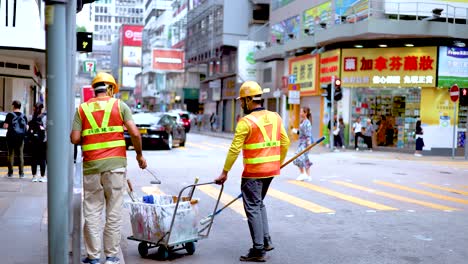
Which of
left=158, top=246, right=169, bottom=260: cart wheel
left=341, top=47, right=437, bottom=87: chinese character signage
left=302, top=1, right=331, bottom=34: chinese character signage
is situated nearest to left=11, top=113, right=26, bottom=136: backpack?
left=158, top=246, right=169, bottom=260: cart wheel

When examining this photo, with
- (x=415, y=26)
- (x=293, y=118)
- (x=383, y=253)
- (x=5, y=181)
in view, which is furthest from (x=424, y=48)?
(x=383, y=253)

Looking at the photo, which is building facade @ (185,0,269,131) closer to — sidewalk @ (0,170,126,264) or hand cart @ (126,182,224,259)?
sidewalk @ (0,170,126,264)

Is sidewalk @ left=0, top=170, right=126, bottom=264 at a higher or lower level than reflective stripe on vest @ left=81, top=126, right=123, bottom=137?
lower

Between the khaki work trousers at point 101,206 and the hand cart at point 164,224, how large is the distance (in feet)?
1.58

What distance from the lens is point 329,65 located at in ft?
105

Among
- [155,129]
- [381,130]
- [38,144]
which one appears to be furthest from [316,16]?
[38,144]

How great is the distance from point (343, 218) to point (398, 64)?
20.9 m

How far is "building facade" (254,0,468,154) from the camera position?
2781 cm

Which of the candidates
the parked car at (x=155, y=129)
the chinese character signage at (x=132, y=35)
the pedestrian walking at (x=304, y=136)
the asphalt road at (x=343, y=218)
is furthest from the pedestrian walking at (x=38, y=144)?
the chinese character signage at (x=132, y=35)

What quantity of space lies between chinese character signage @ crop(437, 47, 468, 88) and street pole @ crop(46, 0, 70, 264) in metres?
26.4

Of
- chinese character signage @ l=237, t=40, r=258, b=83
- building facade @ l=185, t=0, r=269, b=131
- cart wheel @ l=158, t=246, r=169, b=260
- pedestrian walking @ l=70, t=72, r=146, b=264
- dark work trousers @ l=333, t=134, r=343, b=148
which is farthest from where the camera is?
building facade @ l=185, t=0, r=269, b=131

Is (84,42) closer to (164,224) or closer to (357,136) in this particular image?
(164,224)

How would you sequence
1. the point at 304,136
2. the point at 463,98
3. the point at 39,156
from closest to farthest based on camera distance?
the point at 39,156
the point at 304,136
the point at 463,98

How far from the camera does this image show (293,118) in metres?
37.9
